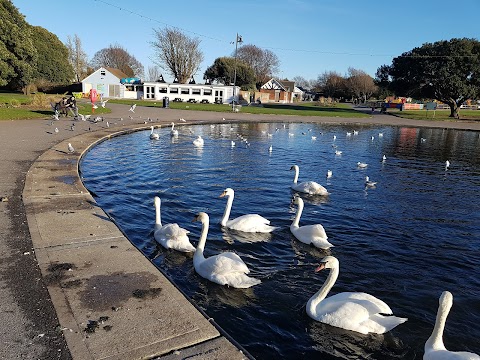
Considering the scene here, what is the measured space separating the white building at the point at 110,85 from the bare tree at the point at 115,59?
1387 inches

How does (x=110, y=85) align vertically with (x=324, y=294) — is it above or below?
above

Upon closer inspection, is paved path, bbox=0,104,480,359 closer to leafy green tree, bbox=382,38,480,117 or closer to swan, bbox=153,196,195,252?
swan, bbox=153,196,195,252

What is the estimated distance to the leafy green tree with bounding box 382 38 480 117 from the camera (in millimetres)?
50688

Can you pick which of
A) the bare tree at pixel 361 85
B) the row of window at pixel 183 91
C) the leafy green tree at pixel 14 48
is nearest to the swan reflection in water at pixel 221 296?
the leafy green tree at pixel 14 48

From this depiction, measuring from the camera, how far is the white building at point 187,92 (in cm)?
7119

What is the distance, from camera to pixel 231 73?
8469 centimetres

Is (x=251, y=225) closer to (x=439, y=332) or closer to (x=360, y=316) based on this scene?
(x=360, y=316)

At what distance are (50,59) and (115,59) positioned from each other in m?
44.4

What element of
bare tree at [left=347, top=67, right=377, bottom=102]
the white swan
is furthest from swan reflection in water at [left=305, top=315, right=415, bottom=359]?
bare tree at [left=347, top=67, right=377, bottom=102]

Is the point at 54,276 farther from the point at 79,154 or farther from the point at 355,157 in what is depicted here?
the point at 355,157

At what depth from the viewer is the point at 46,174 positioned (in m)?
10.9

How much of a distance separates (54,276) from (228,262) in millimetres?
2416

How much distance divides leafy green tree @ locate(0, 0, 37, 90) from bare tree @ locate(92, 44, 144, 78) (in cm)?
6964

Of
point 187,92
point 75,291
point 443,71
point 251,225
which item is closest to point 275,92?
point 187,92
